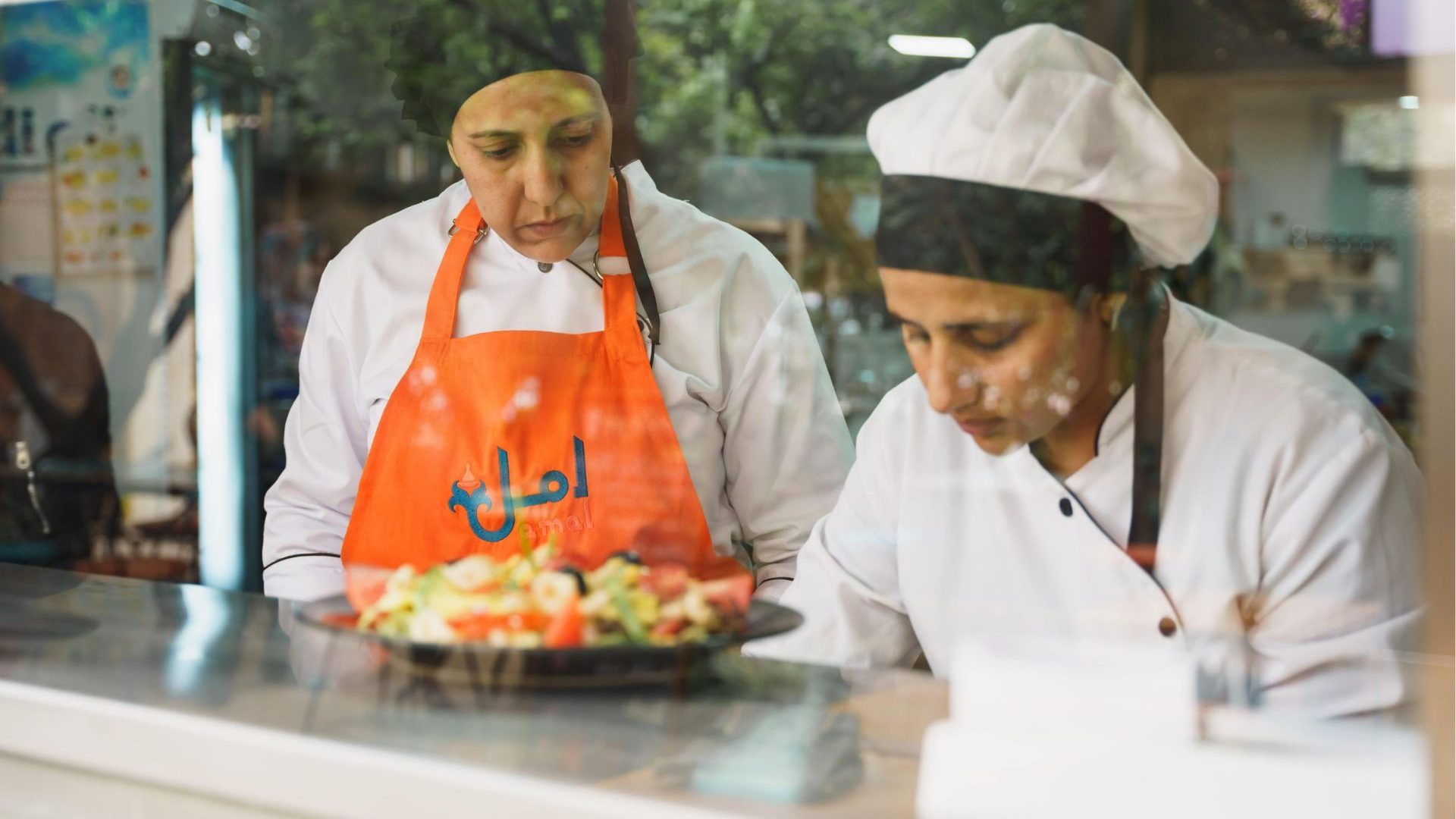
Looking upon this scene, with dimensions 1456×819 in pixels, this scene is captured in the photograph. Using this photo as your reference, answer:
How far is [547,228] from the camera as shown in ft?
5.93

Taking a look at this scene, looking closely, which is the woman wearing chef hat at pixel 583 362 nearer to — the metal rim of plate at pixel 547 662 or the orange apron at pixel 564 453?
the orange apron at pixel 564 453

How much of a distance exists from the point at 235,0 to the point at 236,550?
0.94 m

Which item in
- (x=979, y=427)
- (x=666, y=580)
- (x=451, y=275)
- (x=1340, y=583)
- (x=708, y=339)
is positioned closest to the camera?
(x=1340, y=583)

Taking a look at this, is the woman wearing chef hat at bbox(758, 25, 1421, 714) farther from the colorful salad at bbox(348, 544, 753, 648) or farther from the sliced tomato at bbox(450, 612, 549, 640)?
the sliced tomato at bbox(450, 612, 549, 640)

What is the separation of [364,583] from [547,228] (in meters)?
0.56

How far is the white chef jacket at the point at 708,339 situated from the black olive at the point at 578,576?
0.26m

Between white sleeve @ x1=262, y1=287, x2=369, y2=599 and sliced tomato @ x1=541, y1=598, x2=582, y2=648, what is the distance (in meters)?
0.61

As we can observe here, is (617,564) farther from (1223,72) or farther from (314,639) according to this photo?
(1223,72)

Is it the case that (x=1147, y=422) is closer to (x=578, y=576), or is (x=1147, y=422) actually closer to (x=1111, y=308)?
(x=1111, y=308)

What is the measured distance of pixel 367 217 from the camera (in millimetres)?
2004

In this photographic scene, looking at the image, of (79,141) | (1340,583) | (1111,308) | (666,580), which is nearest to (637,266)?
(666,580)

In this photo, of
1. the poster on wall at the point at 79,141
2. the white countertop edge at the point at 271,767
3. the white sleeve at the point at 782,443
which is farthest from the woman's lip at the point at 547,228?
the poster on wall at the point at 79,141

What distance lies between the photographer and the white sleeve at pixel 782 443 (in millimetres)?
1718

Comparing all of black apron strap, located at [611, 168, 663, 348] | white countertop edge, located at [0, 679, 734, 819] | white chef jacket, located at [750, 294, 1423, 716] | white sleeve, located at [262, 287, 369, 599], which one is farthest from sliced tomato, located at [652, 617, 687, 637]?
white sleeve, located at [262, 287, 369, 599]
